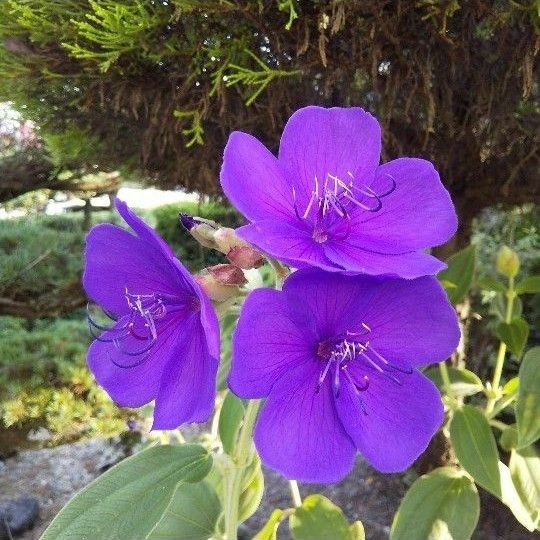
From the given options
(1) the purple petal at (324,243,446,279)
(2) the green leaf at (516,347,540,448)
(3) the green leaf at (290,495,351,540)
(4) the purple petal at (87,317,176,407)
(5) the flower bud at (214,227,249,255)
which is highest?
(1) the purple petal at (324,243,446,279)

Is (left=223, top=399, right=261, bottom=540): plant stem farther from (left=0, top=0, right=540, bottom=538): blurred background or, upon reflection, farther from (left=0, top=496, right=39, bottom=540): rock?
(left=0, top=496, right=39, bottom=540): rock

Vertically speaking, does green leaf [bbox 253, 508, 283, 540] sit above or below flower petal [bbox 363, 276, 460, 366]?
below

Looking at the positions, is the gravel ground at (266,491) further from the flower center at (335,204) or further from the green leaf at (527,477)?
the flower center at (335,204)

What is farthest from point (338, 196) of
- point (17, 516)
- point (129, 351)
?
point (17, 516)

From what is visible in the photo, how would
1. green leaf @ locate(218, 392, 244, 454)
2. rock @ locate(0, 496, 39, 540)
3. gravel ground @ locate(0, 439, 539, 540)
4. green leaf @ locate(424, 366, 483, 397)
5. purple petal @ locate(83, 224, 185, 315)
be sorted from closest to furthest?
purple petal @ locate(83, 224, 185, 315)
green leaf @ locate(218, 392, 244, 454)
green leaf @ locate(424, 366, 483, 397)
gravel ground @ locate(0, 439, 539, 540)
rock @ locate(0, 496, 39, 540)

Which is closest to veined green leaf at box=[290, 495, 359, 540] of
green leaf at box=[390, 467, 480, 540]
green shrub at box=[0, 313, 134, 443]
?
green leaf at box=[390, 467, 480, 540]

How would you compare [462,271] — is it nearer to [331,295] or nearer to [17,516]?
[331,295]

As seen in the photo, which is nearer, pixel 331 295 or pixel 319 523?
pixel 331 295

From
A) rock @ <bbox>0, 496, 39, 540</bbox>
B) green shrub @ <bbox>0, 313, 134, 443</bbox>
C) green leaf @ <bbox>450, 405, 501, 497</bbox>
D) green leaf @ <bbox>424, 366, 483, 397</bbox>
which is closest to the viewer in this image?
green leaf @ <bbox>450, 405, 501, 497</bbox>
